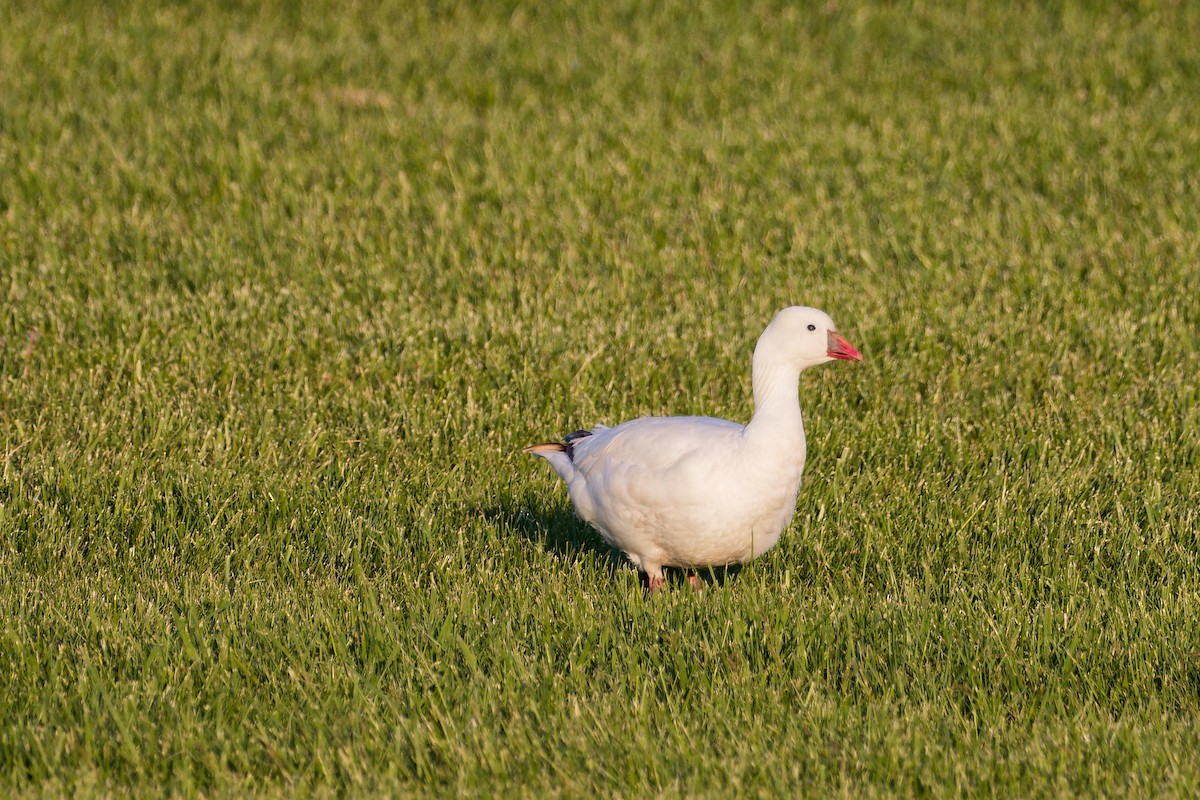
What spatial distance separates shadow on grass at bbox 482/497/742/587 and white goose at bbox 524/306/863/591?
56 centimetres

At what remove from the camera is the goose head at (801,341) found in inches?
227

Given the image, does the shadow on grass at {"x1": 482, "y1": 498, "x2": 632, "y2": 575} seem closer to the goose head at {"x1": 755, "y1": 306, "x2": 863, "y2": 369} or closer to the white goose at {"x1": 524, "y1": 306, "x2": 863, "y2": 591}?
the white goose at {"x1": 524, "y1": 306, "x2": 863, "y2": 591}

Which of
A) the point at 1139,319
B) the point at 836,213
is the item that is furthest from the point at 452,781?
the point at 836,213

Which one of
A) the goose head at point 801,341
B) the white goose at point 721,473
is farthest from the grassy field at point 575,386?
the goose head at point 801,341

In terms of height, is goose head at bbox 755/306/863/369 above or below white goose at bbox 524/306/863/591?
above

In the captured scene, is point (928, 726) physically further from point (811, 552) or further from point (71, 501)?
point (71, 501)

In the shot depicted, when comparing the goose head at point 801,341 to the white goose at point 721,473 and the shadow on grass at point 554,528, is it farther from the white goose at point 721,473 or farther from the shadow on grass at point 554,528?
the shadow on grass at point 554,528

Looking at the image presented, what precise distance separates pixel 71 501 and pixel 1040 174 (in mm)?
8149

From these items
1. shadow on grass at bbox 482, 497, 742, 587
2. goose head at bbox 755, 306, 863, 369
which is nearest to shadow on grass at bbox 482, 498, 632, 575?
shadow on grass at bbox 482, 497, 742, 587

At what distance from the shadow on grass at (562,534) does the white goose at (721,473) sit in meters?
0.56

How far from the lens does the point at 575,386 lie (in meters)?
8.33

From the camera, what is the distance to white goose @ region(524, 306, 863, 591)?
562cm

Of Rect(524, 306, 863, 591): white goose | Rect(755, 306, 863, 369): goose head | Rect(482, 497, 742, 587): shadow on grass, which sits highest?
Rect(755, 306, 863, 369): goose head

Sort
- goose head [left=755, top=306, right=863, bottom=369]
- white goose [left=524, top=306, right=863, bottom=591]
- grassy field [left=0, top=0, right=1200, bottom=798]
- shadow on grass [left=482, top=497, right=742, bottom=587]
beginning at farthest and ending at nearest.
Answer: shadow on grass [left=482, top=497, right=742, bottom=587], goose head [left=755, top=306, right=863, bottom=369], white goose [left=524, top=306, right=863, bottom=591], grassy field [left=0, top=0, right=1200, bottom=798]
